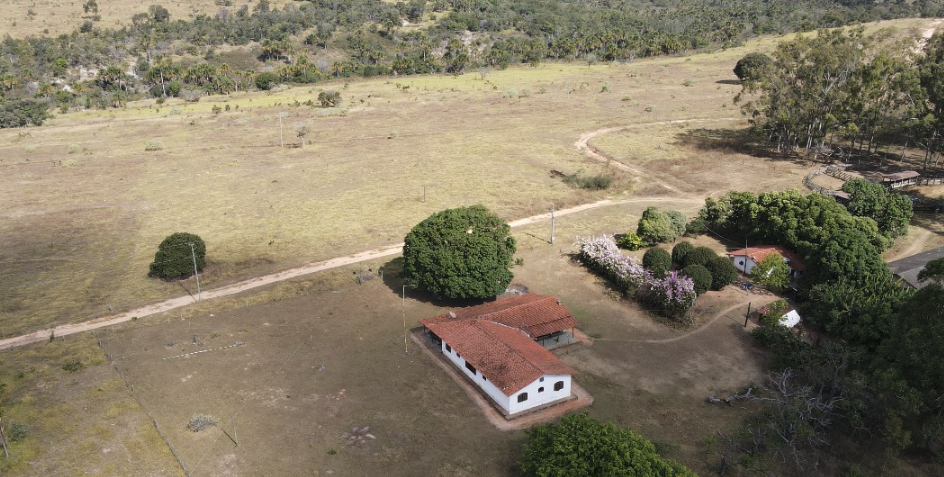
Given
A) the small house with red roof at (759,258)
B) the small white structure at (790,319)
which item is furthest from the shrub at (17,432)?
the small house with red roof at (759,258)

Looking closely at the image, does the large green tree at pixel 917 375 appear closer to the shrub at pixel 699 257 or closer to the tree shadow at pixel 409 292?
the shrub at pixel 699 257

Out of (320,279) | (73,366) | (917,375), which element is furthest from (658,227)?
(73,366)

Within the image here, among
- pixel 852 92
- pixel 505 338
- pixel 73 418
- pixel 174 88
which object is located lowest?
pixel 73 418

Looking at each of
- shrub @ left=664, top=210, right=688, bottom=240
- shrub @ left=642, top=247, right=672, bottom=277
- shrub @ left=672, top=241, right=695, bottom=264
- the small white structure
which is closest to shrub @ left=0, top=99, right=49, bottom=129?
shrub @ left=664, top=210, right=688, bottom=240

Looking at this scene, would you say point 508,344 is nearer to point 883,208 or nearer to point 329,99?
point 883,208

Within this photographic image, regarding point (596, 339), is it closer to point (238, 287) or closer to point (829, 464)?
point (829, 464)

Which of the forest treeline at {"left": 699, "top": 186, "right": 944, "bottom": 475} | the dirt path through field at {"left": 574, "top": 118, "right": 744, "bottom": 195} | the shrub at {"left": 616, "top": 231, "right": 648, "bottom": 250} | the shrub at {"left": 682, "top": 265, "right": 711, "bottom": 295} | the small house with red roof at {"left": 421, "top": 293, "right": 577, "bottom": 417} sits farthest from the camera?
the dirt path through field at {"left": 574, "top": 118, "right": 744, "bottom": 195}

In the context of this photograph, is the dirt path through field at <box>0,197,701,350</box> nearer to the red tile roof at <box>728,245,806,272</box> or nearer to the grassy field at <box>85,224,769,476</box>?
the grassy field at <box>85,224,769,476</box>
